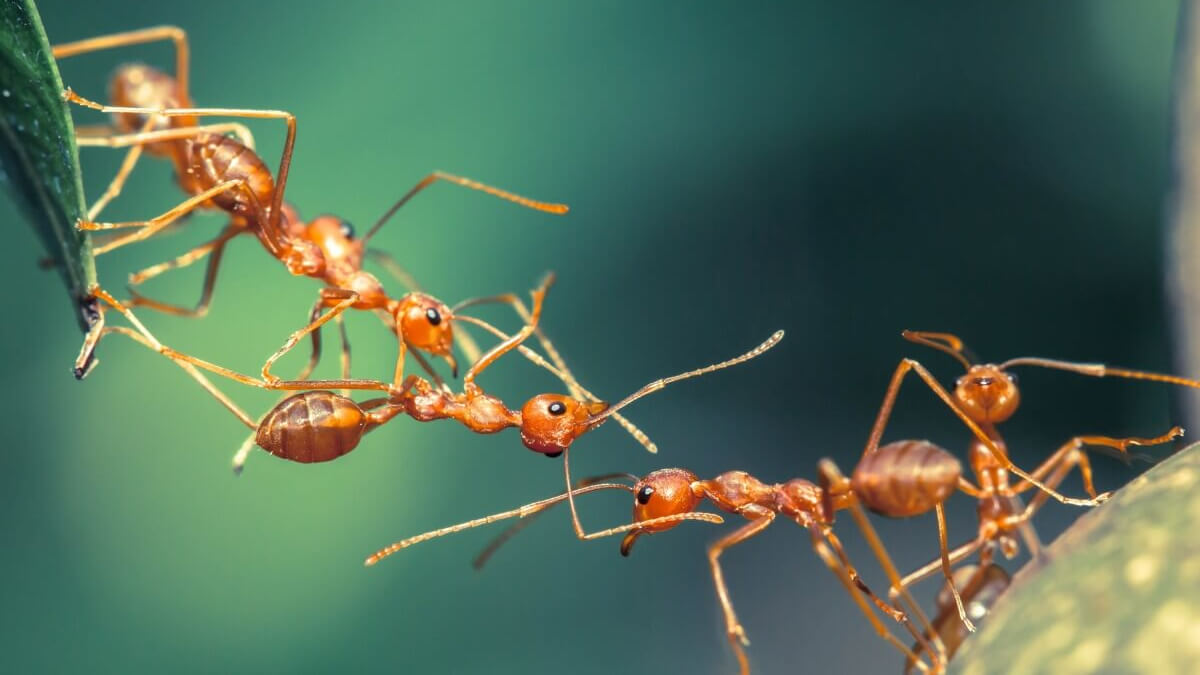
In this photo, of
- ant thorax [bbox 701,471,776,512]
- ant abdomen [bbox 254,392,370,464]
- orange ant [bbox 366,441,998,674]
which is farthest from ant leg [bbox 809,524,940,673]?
ant abdomen [bbox 254,392,370,464]

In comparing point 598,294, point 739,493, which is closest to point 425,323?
point 739,493

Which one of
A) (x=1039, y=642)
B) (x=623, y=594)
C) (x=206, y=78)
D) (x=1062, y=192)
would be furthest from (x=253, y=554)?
(x=1062, y=192)

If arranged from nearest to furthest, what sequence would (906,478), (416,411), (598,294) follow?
(906,478)
(416,411)
(598,294)

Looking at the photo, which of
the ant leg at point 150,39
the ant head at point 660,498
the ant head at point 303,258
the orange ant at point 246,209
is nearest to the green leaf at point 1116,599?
the ant head at point 660,498

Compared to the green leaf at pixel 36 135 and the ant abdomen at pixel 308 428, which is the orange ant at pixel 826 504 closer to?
the ant abdomen at pixel 308 428

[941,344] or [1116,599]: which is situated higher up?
[1116,599]

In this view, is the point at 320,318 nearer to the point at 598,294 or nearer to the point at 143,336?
the point at 143,336
